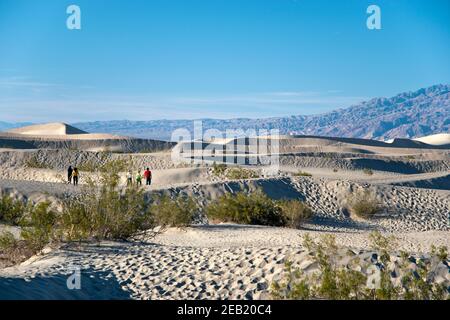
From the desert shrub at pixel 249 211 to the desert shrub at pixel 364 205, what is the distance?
4875 millimetres

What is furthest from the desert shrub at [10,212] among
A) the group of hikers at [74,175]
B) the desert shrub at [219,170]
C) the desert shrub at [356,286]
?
the desert shrub at [219,170]

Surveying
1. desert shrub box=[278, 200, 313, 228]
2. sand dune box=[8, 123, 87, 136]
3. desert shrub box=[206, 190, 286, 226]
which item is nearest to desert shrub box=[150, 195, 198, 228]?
desert shrub box=[206, 190, 286, 226]

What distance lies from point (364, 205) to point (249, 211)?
611 centimetres

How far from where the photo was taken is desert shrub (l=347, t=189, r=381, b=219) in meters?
23.6

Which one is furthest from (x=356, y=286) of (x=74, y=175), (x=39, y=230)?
(x=74, y=175)

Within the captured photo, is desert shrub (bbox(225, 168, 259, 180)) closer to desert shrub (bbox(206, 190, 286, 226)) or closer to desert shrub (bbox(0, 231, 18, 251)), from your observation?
desert shrub (bbox(206, 190, 286, 226))

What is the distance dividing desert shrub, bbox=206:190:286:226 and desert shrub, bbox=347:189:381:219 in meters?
4.87

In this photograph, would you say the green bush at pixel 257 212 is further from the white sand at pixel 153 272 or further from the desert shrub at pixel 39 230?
the desert shrub at pixel 39 230

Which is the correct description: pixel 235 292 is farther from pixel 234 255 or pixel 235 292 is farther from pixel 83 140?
pixel 83 140

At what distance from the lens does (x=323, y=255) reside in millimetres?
10086

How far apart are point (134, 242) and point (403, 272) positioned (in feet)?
22.7

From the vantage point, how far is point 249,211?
19922 millimetres

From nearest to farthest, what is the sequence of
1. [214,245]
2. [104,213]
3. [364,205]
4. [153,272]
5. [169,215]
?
[153,272], [104,213], [214,245], [169,215], [364,205]

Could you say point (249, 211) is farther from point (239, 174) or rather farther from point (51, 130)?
point (51, 130)
